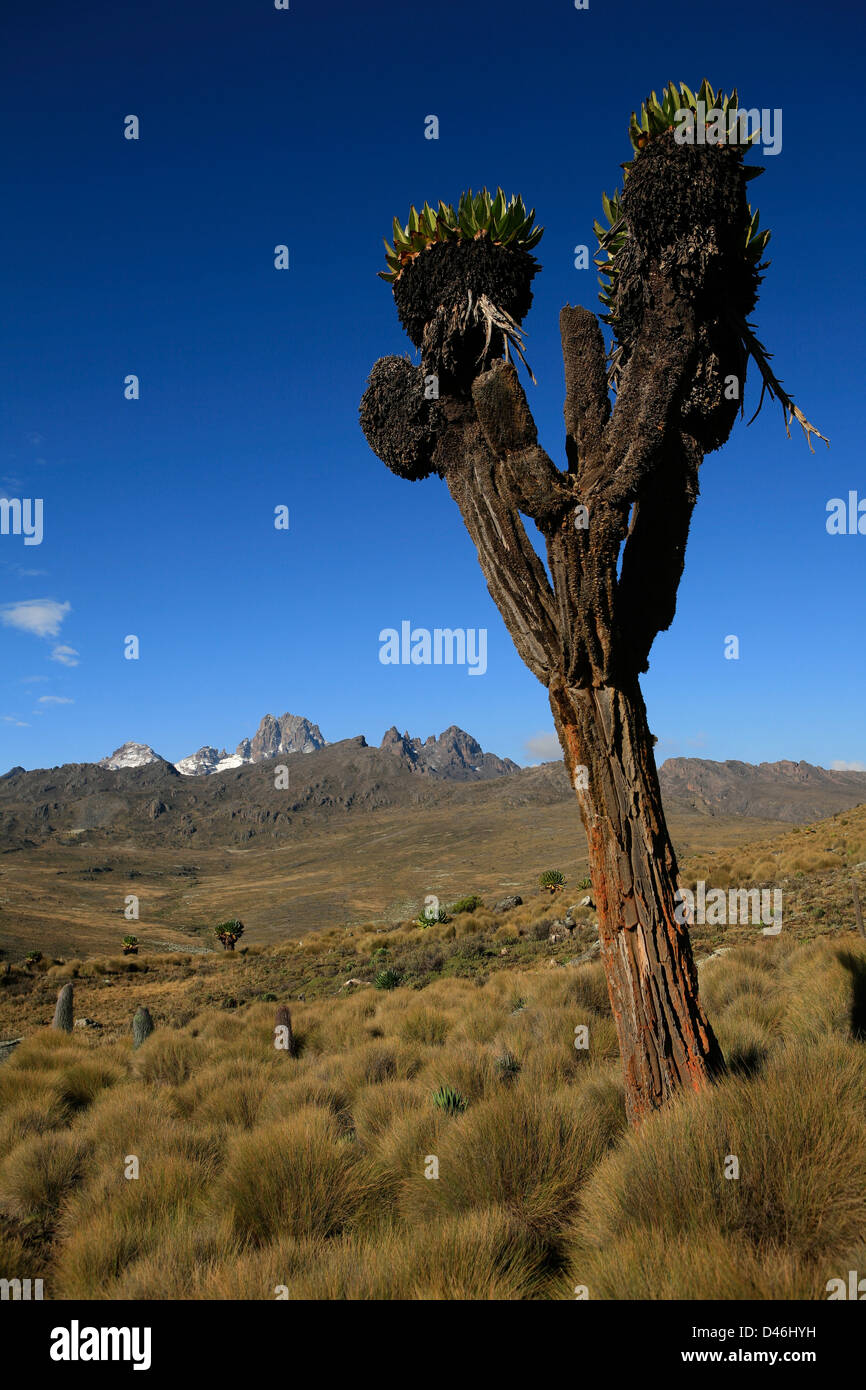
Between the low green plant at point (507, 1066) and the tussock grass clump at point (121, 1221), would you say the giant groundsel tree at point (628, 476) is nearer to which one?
the low green plant at point (507, 1066)

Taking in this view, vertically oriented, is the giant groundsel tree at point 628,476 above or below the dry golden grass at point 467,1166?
above

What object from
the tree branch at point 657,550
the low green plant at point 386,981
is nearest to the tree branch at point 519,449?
the tree branch at point 657,550

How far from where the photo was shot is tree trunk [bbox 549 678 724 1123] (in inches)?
190

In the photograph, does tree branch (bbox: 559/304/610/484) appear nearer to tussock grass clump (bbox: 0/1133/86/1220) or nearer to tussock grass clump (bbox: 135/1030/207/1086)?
tussock grass clump (bbox: 0/1133/86/1220)

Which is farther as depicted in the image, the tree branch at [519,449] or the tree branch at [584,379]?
the tree branch at [584,379]

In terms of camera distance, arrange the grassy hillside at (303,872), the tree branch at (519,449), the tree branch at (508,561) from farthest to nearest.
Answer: the grassy hillside at (303,872)
the tree branch at (508,561)
the tree branch at (519,449)

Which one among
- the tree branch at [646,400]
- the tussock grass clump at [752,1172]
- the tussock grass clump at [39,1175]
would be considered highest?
the tree branch at [646,400]

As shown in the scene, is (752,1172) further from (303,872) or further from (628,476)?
(303,872)

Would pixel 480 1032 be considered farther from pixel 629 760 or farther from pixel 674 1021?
pixel 629 760

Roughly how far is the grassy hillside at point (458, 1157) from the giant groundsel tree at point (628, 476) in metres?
0.94

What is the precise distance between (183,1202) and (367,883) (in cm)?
10053

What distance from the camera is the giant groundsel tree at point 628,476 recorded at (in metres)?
4.96

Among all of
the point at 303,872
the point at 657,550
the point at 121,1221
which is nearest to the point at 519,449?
the point at 657,550

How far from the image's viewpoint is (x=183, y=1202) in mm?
5035
